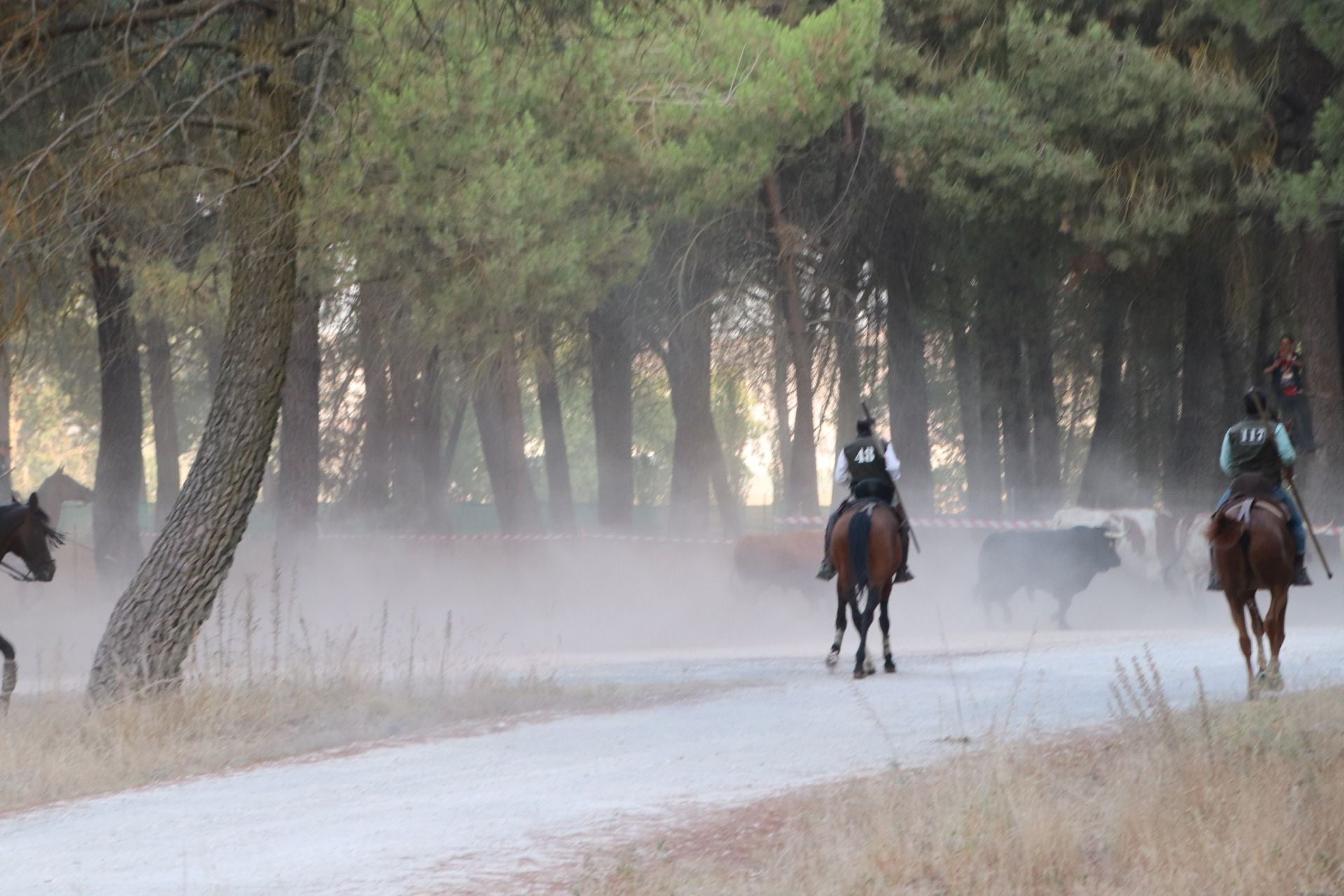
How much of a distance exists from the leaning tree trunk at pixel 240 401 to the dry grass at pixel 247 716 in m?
0.41

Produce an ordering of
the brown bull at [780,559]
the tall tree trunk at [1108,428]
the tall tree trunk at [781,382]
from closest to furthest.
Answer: the brown bull at [780,559], the tall tree trunk at [1108,428], the tall tree trunk at [781,382]

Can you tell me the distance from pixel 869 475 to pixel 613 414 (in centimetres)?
1998

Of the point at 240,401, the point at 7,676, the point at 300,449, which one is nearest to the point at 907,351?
the point at 300,449

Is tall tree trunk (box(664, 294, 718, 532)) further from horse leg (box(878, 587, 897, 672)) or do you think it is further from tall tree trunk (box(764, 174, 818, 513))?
horse leg (box(878, 587, 897, 672))

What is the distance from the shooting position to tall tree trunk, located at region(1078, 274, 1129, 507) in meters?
32.8

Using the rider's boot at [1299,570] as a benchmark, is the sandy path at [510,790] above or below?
below

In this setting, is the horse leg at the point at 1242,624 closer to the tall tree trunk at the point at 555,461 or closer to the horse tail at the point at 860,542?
the horse tail at the point at 860,542

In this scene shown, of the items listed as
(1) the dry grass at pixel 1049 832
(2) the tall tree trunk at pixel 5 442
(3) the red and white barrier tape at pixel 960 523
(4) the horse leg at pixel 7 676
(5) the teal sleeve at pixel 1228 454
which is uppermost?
(2) the tall tree trunk at pixel 5 442

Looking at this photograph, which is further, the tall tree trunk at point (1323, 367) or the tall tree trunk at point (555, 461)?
the tall tree trunk at point (555, 461)

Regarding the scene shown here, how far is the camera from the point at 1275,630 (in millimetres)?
13648

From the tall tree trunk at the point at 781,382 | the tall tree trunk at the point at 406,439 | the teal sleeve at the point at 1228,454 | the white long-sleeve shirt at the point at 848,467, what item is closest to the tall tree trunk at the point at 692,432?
the tall tree trunk at the point at 781,382

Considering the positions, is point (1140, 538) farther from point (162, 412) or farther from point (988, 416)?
point (162, 412)

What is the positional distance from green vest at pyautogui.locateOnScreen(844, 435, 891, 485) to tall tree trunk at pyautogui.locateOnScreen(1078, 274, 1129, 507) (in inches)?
669

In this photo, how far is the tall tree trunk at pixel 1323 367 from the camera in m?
26.9
